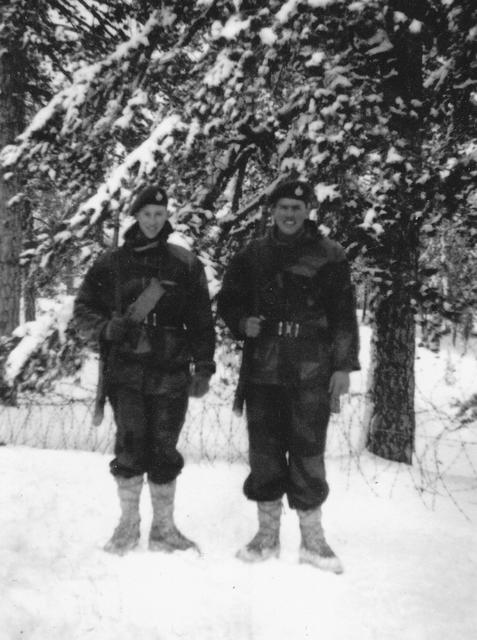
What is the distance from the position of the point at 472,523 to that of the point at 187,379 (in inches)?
90.6

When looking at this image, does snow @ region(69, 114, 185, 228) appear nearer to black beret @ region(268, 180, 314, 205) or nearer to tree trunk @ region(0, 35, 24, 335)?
black beret @ region(268, 180, 314, 205)

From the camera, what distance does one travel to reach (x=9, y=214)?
27.9 feet

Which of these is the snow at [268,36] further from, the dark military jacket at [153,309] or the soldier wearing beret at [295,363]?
the dark military jacket at [153,309]

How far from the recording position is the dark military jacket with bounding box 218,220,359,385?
3115 millimetres

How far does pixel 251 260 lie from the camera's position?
332cm

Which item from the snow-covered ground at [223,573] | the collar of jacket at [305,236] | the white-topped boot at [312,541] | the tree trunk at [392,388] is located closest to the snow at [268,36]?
the collar of jacket at [305,236]

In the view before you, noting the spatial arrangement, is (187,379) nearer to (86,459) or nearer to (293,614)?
(293,614)

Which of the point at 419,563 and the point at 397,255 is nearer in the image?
the point at 419,563

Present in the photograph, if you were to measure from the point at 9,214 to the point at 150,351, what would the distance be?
6.46 m

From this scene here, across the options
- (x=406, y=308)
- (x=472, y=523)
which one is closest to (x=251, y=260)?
(x=406, y=308)

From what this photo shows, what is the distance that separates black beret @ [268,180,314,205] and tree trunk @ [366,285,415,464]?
2.27 meters

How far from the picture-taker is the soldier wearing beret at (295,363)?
3.09 m

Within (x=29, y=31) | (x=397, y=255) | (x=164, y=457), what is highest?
(x=29, y=31)

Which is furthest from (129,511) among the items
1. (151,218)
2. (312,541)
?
(151,218)
